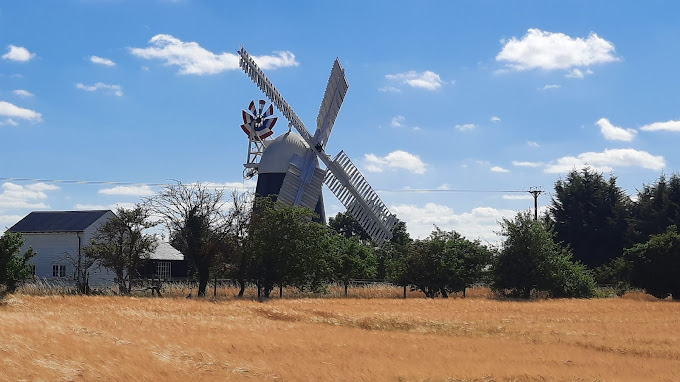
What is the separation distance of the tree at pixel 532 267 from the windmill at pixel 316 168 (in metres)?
14.8

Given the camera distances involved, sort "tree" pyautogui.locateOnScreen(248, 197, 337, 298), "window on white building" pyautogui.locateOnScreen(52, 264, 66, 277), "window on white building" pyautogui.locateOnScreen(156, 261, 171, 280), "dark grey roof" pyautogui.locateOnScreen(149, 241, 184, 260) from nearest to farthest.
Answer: "tree" pyautogui.locateOnScreen(248, 197, 337, 298) < "window on white building" pyautogui.locateOnScreen(52, 264, 66, 277) < "dark grey roof" pyautogui.locateOnScreen(149, 241, 184, 260) < "window on white building" pyautogui.locateOnScreen(156, 261, 171, 280)

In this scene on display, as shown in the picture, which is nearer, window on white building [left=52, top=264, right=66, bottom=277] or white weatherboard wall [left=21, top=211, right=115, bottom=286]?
white weatherboard wall [left=21, top=211, right=115, bottom=286]

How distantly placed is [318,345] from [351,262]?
38414 millimetres

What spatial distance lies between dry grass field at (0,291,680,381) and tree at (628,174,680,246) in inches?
1724

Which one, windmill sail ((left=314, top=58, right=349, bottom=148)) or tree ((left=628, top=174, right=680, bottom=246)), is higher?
windmill sail ((left=314, top=58, right=349, bottom=148))

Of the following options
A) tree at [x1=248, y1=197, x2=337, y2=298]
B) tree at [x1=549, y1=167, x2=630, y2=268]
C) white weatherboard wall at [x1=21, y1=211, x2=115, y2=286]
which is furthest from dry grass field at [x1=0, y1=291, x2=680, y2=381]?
tree at [x1=549, y1=167, x2=630, y2=268]

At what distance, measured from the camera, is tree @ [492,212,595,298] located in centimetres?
5422

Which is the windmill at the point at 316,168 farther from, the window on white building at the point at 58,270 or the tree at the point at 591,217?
the tree at the point at 591,217

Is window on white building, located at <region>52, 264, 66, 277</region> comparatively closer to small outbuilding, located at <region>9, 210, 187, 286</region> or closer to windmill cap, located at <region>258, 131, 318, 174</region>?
Result: small outbuilding, located at <region>9, 210, 187, 286</region>

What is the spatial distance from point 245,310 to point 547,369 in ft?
59.5

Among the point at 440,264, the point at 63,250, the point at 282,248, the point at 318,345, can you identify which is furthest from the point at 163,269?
the point at 318,345

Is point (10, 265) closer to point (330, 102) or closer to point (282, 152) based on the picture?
point (282, 152)

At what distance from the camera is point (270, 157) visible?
69.4m

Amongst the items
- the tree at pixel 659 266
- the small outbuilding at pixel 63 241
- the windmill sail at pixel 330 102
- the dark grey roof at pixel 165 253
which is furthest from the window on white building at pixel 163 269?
the tree at pixel 659 266
